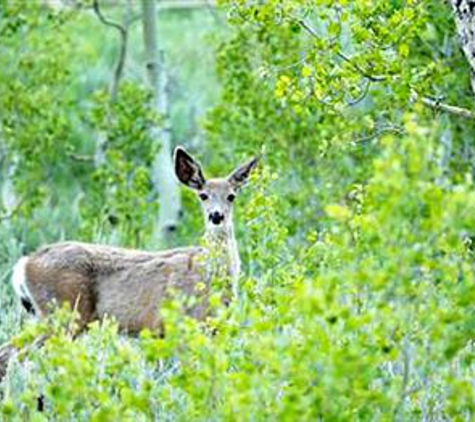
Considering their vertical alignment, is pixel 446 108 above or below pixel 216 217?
above

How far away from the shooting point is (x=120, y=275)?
9594 millimetres

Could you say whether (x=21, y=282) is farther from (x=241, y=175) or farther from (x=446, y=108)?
(x=446, y=108)

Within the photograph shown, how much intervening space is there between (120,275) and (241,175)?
3.28ft

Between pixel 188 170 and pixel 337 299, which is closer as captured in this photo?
pixel 337 299

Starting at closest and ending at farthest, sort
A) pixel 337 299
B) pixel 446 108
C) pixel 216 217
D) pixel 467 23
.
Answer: pixel 337 299
pixel 467 23
pixel 446 108
pixel 216 217

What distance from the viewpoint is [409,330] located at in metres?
5.72

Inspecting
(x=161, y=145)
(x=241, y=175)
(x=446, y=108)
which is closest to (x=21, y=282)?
(x=241, y=175)

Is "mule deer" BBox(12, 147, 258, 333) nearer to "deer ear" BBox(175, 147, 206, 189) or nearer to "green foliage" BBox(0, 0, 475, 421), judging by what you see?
"deer ear" BBox(175, 147, 206, 189)

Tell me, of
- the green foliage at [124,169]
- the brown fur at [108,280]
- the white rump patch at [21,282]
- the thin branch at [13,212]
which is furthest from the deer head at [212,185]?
the thin branch at [13,212]

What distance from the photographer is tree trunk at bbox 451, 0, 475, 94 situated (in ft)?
21.7

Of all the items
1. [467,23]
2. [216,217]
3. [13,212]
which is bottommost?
[13,212]

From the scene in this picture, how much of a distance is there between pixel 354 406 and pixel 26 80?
9.14 meters

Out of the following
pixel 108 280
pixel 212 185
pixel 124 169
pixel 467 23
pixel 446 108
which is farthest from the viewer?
pixel 124 169

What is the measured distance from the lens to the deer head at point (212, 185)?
9.56 metres
